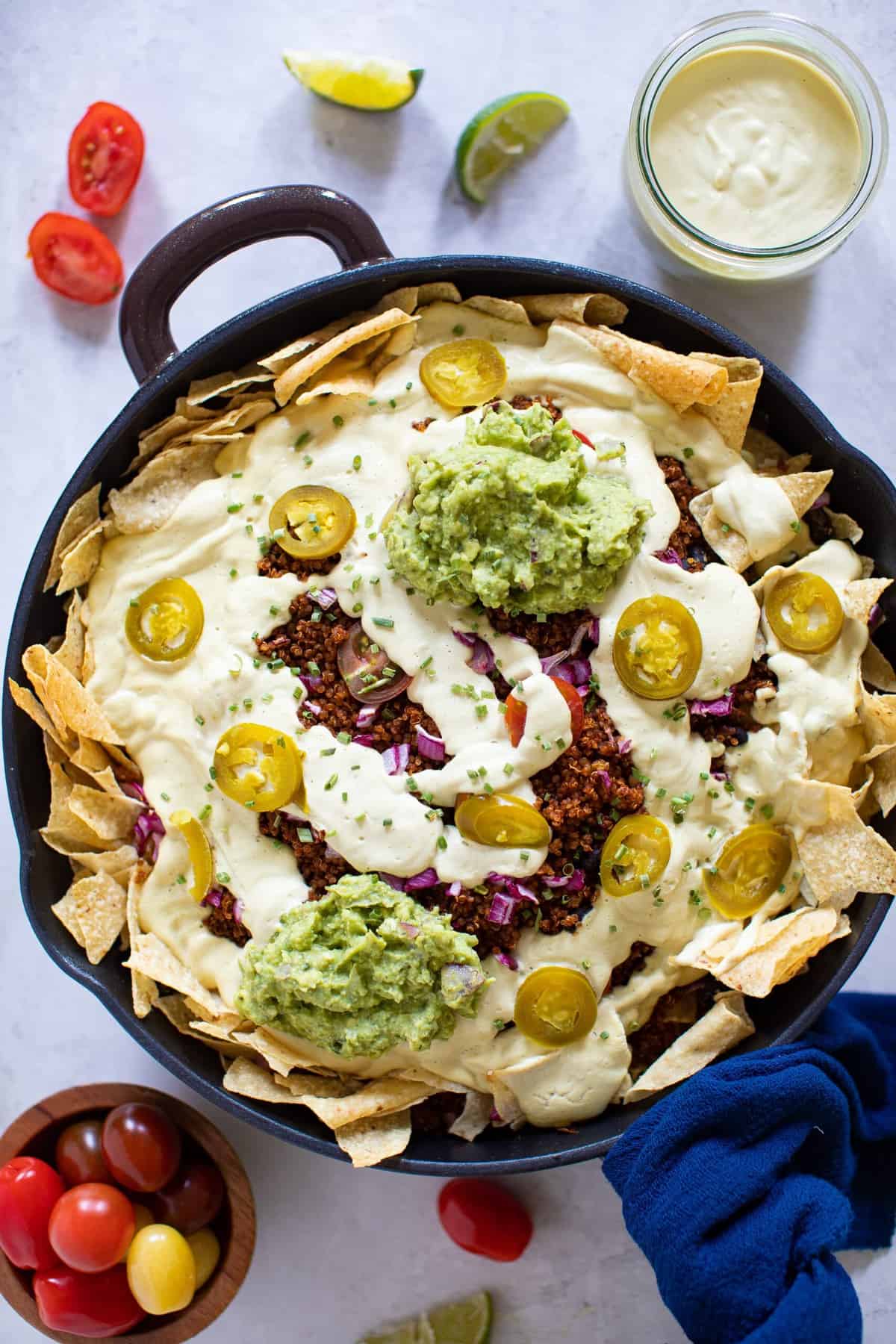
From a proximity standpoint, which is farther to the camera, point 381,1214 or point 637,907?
point 381,1214

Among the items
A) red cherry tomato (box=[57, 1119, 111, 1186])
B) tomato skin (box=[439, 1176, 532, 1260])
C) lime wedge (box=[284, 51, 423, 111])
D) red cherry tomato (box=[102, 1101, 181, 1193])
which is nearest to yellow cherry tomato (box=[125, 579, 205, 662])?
red cherry tomato (box=[102, 1101, 181, 1193])

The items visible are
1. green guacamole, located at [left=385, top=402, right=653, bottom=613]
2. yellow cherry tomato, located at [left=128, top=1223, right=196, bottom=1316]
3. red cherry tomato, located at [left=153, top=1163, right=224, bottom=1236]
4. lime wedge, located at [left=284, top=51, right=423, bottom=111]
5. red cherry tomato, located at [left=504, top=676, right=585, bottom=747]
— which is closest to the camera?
green guacamole, located at [left=385, top=402, right=653, bottom=613]

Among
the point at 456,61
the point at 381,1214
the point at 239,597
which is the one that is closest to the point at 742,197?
the point at 456,61

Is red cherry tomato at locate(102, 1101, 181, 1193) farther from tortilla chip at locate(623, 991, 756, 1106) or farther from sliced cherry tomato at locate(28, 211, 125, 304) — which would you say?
sliced cherry tomato at locate(28, 211, 125, 304)

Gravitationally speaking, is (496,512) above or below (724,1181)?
above

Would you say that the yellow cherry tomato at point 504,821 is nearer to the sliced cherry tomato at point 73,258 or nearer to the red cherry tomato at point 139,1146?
the red cherry tomato at point 139,1146

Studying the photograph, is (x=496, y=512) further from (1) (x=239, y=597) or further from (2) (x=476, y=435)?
(1) (x=239, y=597)
